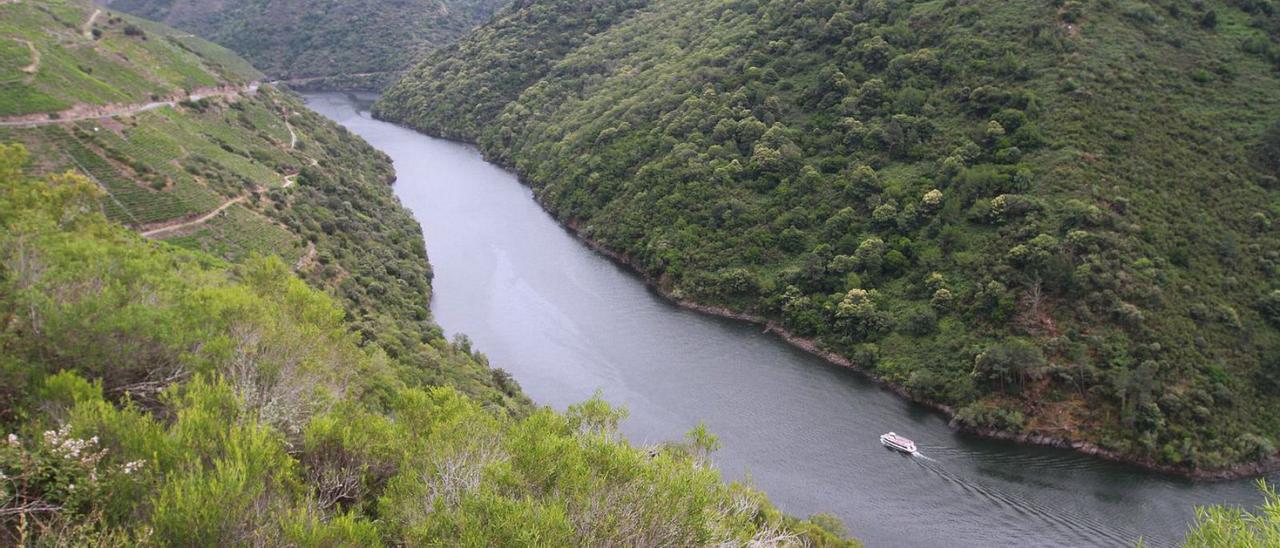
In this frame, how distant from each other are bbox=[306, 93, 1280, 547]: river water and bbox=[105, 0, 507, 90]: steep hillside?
356 feet

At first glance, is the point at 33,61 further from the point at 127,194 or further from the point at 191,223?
the point at 191,223

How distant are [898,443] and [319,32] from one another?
177997mm

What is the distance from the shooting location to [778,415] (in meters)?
52.5

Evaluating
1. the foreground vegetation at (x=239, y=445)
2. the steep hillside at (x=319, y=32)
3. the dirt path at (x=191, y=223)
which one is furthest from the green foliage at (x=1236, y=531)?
the steep hillside at (x=319, y=32)

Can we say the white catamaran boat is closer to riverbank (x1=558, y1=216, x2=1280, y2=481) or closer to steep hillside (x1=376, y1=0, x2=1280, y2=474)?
riverbank (x1=558, y1=216, x2=1280, y2=481)

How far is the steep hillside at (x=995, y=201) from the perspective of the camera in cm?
4997

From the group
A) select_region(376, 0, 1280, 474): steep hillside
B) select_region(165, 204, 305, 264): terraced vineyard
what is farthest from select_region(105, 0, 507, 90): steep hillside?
select_region(165, 204, 305, 264): terraced vineyard

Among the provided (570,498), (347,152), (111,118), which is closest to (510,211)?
(347,152)

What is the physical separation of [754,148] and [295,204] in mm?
46680

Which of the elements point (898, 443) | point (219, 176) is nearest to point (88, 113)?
point (219, 176)

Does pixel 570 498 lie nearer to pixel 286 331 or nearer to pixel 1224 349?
pixel 286 331

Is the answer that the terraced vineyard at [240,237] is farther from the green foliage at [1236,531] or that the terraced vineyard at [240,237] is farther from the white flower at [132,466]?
the green foliage at [1236,531]

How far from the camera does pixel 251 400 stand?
18375 millimetres

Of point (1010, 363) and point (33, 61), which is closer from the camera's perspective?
point (1010, 363)
